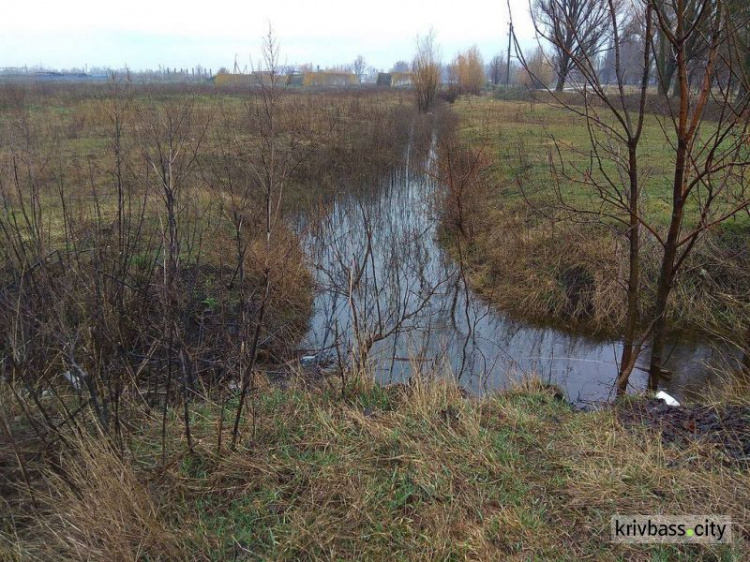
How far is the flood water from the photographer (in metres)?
4.96

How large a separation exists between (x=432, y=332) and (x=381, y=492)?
12.3 feet

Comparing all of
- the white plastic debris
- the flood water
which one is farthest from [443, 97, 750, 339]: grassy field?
the white plastic debris

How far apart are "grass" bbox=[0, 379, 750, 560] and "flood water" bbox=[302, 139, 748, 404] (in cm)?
106

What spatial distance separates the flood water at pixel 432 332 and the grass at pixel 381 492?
1061mm

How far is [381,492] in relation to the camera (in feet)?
8.41

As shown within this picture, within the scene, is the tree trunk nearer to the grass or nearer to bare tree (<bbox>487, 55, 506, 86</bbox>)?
the grass

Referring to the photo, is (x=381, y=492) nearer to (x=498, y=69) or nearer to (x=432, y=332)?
(x=432, y=332)

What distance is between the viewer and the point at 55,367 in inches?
163

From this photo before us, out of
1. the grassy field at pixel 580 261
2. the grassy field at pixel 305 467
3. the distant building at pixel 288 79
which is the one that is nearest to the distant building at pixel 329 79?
the distant building at pixel 288 79

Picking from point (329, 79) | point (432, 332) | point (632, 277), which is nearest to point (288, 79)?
point (632, 277)

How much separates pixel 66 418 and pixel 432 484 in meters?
1.87

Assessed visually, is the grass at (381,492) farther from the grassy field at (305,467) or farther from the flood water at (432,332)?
the flood water at (432,332)

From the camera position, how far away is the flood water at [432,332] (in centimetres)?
496

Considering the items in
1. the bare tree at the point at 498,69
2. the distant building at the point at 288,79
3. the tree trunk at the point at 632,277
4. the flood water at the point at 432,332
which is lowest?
the flood water at the point at 432,332
